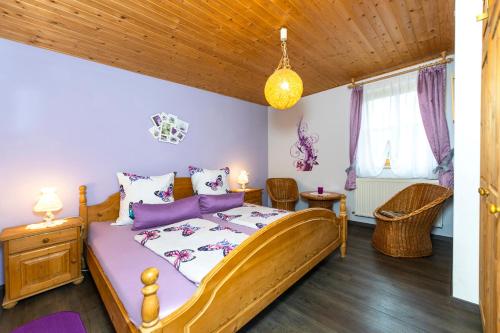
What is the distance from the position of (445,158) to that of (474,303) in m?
1.74

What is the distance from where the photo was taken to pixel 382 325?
4.96ft

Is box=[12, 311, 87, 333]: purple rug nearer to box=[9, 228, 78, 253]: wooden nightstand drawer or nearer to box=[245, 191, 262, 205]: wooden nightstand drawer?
box=[9, 228, 78, 253]: wooden nightstand drawer

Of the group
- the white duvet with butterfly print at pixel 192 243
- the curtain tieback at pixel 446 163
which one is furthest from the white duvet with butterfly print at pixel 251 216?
the curtain tieback at pixel 446 163

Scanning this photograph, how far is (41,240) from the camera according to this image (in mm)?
1829

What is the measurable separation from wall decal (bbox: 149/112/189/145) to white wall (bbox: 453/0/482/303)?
120 inches

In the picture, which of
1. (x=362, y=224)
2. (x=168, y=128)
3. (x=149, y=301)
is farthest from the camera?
(x=362, y=224)

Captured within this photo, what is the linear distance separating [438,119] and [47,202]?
442cm

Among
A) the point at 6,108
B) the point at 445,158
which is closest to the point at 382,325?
the point at 445,158

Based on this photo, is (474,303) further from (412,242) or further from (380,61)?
(380,61)

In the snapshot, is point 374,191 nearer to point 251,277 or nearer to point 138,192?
point 251,277

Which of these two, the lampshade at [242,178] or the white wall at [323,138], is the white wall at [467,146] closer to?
the white wall at [323,138]

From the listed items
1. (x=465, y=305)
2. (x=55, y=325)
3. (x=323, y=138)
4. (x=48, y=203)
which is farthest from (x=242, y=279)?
(x=323, y=138)

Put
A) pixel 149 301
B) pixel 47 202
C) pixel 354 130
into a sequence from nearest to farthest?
1. pixel 149 301
2. pixel 47 202
3. pixel 354 130

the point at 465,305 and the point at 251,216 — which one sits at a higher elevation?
the point at 251,216
